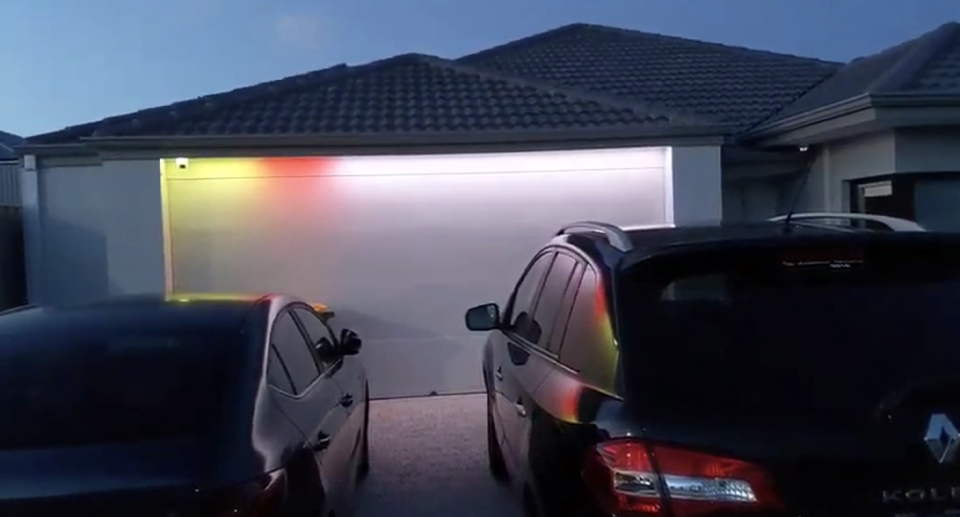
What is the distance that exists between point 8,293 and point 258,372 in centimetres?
877

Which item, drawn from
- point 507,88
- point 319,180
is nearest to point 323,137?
point 319,180

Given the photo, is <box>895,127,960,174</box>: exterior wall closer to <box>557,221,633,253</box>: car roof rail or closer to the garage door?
the garage door

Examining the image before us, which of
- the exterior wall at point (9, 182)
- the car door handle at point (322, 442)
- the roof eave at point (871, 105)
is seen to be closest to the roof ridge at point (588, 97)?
the roof eave at point (871, 105)

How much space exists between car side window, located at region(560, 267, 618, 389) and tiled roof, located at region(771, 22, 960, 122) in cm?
537

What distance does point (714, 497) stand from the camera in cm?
257

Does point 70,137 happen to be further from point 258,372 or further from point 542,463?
point 542,463

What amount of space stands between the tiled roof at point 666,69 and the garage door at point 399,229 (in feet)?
5.58

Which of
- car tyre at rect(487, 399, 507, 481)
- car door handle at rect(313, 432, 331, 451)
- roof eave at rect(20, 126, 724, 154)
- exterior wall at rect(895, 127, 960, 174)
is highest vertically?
roof eave at rect(20, 126, 724, 154)

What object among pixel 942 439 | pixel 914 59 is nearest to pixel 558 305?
pixel 942 439

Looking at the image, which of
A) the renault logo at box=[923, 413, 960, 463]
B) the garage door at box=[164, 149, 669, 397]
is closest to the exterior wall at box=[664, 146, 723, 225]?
the garage door at box=[164, 149, 669, 397]

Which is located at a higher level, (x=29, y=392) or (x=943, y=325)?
(x=943, y=325)

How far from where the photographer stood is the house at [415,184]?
899 centimetres

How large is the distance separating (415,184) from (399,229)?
0.52 m

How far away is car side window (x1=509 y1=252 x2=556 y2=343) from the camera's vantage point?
498cm
